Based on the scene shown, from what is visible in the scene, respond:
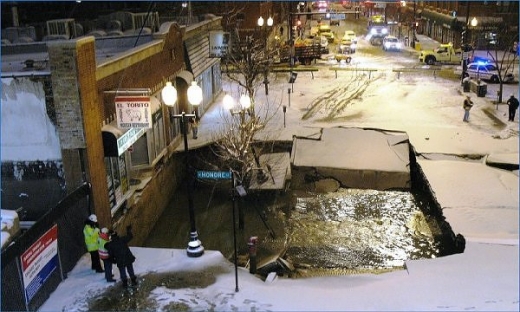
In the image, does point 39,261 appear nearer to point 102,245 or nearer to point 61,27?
point 102,245

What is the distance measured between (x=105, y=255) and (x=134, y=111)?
418 centimetres

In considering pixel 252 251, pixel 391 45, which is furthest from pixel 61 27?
pixel 391 45

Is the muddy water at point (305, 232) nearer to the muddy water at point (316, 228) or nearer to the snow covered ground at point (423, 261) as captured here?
the muddy water at point (316, 228)

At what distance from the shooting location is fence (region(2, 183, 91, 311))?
30.5ft

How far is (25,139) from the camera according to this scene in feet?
42.4

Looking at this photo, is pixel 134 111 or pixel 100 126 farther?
pixel 100 126

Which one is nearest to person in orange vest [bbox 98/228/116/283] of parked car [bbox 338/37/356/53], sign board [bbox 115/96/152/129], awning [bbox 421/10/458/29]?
sign board [bbox 115/96/152/129]

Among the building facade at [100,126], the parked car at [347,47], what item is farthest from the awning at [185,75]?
the parked car at [347,47]

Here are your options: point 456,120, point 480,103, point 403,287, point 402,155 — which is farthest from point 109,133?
point 480,103

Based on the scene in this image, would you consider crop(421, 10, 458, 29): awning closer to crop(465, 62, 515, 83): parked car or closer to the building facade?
crop(465, 62, 515, 83): parked car

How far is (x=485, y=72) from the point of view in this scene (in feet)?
118

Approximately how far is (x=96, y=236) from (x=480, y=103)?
2459 cm

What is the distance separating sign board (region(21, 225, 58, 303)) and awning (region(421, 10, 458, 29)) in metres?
50.0

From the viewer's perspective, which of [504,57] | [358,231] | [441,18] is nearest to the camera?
[358,231]
